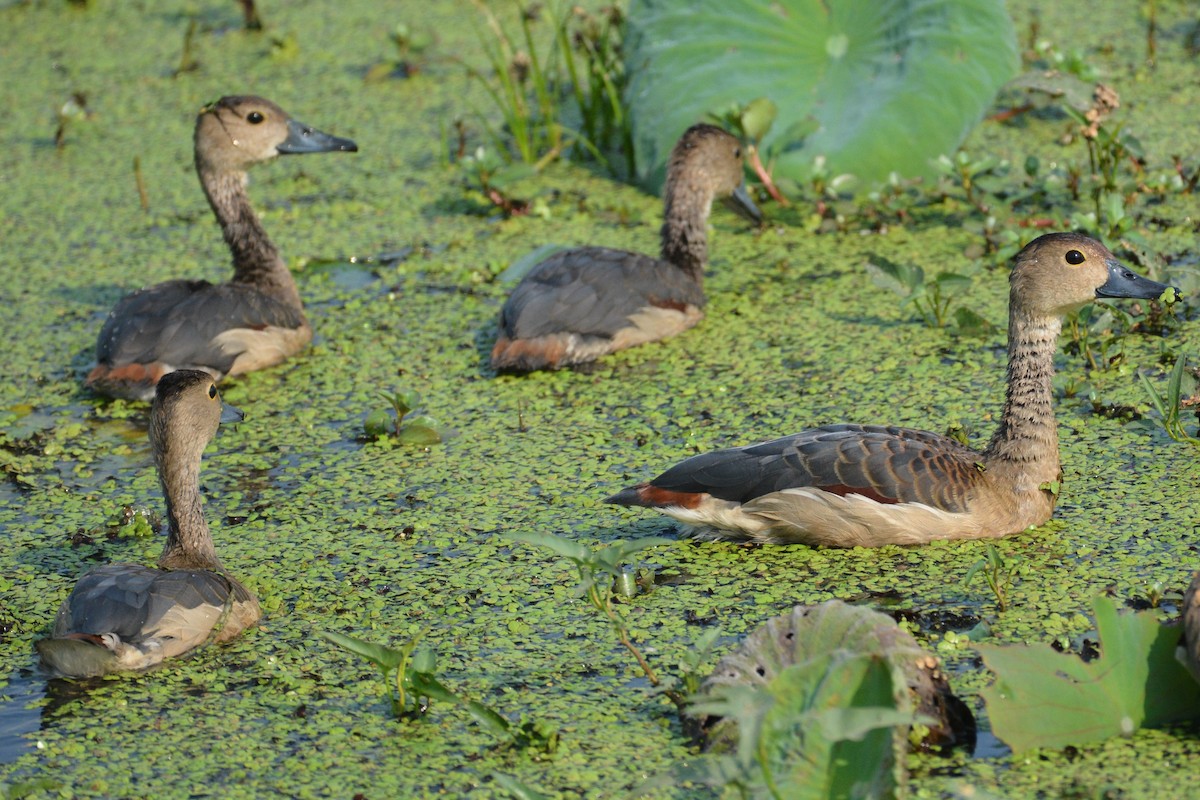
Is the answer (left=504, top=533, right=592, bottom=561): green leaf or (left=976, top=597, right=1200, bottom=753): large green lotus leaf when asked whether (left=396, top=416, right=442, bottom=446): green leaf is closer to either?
(left=504, top=533, right=592, bottom=561): green leaf

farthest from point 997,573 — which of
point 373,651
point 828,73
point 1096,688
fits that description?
point 828,73

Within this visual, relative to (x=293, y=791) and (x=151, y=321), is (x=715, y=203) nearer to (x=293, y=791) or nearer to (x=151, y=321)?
(x=151, y=321)

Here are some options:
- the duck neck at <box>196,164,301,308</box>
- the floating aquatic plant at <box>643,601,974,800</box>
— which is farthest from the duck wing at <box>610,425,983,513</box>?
the duck neck at <box>196,164,301,308</box>

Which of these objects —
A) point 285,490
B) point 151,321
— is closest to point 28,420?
point 151,321

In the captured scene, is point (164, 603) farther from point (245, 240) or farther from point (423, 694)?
point (245, 240)

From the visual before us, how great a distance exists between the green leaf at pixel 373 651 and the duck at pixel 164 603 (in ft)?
2.16

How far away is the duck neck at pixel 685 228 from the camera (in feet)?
24.5

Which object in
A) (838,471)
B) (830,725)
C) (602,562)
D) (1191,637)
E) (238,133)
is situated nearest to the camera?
(830,725)

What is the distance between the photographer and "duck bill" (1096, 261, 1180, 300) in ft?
17.8

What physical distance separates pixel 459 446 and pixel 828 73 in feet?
11.5

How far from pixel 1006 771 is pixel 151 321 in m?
4.38

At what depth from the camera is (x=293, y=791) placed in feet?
13.5

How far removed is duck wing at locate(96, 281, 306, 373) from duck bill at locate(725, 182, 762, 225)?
232 centimetres

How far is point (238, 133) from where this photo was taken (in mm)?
7707
